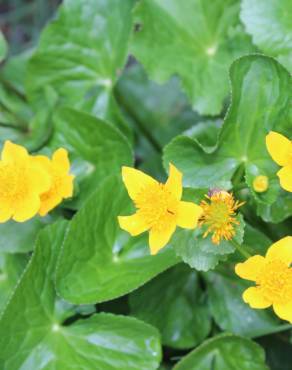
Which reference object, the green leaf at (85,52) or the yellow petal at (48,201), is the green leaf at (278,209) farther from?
the green leaf at (85,52)

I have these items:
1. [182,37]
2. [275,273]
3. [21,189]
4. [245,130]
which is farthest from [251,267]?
[182,37]

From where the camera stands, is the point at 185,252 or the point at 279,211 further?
the point at 279,211

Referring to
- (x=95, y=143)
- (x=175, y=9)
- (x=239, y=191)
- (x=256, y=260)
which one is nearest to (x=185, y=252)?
(x=256, y=260)

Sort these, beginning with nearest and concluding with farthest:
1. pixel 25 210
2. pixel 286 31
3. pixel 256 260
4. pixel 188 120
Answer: pixel 256 260 < pixel 25 210 < pixel 286 31 < pixel 188 120

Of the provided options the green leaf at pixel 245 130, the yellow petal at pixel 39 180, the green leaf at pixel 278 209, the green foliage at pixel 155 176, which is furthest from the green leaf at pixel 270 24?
the yellow petal at pixel 39 180

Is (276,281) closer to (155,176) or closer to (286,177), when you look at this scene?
(286,177)

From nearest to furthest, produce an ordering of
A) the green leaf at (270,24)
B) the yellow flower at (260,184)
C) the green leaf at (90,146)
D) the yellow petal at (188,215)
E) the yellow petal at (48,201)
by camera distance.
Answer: the yellow petal at (188,215), the yellow flower at (260,184), the yellow petal at (48,201), the green leaf at (270,24), the green leaf at (90,146)

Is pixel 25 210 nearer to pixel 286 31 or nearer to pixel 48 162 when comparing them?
pixel 48 162
